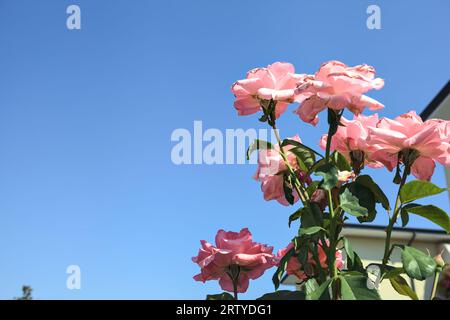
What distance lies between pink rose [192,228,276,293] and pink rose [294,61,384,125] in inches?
13.0

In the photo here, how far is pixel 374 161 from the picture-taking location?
133cm

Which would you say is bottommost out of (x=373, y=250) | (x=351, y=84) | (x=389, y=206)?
(x=373, y=250)

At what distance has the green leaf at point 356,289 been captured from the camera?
3.31 ft

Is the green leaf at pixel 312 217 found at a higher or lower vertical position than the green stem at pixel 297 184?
lower

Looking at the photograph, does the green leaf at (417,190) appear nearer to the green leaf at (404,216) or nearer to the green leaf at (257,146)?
the green leaf at (404,216)

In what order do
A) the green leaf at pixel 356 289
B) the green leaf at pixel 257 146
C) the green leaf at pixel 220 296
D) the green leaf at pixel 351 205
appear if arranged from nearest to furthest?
the green leaf at pixel 356 289 < the green leaf at pixel 351 205 < the green leaf at pixel 220 296 < the green leaf at pixel 257 146

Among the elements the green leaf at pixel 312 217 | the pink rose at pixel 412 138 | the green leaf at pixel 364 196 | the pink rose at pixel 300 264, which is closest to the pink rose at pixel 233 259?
the pink rose at pixel 300 264

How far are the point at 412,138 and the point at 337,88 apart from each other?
0.65 ft

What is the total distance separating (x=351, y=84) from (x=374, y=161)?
0.89 feet

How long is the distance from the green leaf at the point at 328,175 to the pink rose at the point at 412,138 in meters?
0.12

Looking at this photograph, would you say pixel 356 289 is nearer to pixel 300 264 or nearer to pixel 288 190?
pixel 300 264
